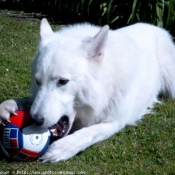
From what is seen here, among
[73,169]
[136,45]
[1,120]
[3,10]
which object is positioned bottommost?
[3,10]

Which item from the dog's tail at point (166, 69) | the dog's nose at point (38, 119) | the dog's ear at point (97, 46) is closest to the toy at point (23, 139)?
the dog's nose at point (38, 119)

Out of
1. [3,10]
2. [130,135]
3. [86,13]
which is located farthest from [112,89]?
[3,10]

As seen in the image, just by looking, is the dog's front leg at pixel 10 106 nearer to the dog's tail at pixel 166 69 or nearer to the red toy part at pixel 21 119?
the red toy part at pixel 21 119

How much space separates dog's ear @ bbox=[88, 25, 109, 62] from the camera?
3711mm

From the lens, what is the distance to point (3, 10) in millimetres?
10914

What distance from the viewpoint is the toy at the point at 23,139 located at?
3.39 m

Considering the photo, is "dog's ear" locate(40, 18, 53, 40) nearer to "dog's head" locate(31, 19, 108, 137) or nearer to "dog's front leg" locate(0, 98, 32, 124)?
"dog's head" locate(31, 19, 108, 137)

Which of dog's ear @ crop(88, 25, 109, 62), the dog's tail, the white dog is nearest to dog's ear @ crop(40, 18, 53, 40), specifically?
the white dog

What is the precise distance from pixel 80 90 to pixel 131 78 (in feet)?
2.42

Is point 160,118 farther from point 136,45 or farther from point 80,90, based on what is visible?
point 80,90

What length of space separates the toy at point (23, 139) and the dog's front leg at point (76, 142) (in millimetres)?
78

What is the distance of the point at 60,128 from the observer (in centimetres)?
374

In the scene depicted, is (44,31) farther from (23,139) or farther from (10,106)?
(23,139)

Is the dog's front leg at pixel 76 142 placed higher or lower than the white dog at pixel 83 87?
lower
